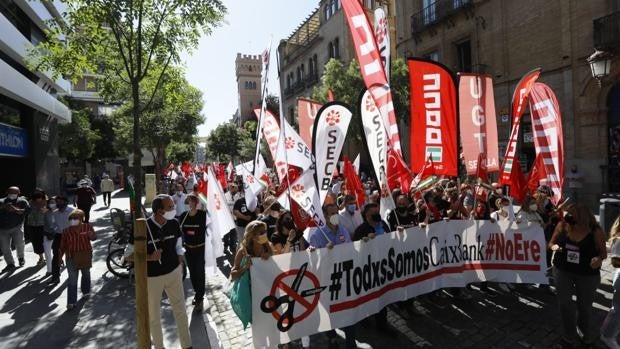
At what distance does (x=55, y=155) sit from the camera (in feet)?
69.5

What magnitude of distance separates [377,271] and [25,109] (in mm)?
19569

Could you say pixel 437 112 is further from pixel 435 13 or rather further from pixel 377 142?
pixel 435 13

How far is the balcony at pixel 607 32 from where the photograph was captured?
13.7 meters

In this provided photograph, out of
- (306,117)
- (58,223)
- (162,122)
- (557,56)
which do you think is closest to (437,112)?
(306,117)

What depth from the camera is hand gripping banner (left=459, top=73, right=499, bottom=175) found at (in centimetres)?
747

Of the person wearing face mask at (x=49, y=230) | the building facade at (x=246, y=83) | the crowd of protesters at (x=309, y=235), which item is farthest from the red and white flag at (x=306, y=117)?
the building facade at (x=246, y=83)

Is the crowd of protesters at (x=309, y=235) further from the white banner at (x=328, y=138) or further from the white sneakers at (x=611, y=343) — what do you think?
the white banner at (x=328, y=138)

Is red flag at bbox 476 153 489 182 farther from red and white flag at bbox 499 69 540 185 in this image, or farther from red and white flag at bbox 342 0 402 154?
red and white flag at bbox 342 0 402 154

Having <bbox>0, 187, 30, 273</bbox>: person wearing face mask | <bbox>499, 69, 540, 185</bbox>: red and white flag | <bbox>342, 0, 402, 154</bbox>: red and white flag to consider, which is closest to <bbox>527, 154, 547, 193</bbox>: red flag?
<bbox>499, 69, 540, 185</bbox>: red and white flag

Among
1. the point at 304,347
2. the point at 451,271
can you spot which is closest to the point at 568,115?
the point at 451,271

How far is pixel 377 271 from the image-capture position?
4.85 m

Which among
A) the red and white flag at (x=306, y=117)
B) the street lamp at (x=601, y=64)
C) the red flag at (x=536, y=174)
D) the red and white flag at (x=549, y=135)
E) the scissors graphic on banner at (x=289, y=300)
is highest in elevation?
the street lamp at (x=601, y=64)

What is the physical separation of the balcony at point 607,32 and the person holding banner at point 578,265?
12846mm

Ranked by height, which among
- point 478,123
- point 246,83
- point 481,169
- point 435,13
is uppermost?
point 246,83
